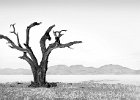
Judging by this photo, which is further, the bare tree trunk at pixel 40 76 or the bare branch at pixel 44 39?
the bare tree trunk at pixel 40 76

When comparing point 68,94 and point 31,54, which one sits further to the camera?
point 31,54

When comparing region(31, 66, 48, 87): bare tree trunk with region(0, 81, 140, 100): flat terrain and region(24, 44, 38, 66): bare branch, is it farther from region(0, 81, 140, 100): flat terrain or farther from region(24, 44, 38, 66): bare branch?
region(0, 81, 140, 100): flat terrain

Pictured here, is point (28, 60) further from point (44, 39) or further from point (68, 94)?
point (68, 94)

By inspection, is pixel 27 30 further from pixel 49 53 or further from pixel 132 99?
pixel 132 99

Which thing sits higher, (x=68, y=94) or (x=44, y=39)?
(x=44, y=39)

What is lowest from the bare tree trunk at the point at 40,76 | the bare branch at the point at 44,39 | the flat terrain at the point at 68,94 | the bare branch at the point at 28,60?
the flat terrain at the point at 68,94

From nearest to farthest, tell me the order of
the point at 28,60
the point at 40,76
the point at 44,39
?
1. the point at 44,39
2. the point at 28,60
3. the point at 40,76

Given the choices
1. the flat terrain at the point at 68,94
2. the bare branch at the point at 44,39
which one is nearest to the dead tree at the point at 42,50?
the bare branch at the point at 44,39

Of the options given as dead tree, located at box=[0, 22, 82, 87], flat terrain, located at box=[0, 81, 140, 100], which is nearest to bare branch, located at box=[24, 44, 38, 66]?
dead tree, located at box=[0, 22, 82, 87]

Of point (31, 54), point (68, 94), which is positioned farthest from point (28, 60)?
point (68, 94)

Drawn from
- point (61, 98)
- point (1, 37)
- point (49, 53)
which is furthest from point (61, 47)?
point (61, 98)

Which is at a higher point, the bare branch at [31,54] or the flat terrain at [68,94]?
the bare branch at [31,54]

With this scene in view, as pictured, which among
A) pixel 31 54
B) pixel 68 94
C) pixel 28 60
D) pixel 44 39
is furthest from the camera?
pixel 28 60

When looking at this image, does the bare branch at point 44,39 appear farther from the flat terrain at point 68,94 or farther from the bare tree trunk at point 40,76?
the flat terrain at point 68,94
